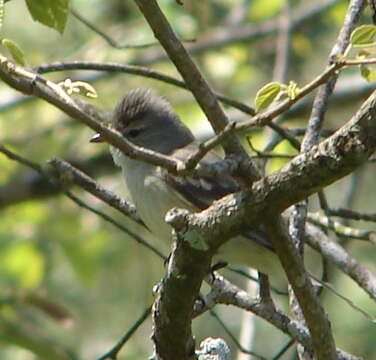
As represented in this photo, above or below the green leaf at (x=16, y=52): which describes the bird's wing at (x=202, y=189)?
above

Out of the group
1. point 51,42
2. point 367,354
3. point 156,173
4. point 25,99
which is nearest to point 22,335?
point 156,173

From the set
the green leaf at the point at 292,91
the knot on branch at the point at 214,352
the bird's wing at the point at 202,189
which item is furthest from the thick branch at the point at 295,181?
the bird's wing at the point at 202,189

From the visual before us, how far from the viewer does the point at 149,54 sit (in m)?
8.26

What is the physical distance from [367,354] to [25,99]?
3.30 metres

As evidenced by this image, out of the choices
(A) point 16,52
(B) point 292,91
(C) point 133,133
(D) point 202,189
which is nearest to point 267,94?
(B) point 292,91

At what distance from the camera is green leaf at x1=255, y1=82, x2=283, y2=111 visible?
8.77ft

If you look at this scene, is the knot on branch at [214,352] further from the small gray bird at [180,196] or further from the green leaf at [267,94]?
the green leaf at [267,94]

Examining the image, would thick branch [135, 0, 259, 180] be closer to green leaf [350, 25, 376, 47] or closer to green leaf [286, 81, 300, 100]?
green leaf [286, 81, 300, 100]

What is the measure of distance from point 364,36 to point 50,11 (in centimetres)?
101

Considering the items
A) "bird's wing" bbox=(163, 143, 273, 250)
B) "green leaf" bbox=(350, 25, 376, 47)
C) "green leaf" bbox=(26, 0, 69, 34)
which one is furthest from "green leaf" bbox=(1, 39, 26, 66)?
"bird's wing" bbox=(163, 143, 273, 250)

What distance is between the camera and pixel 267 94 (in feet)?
8.84

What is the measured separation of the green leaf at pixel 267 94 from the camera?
8.77ft

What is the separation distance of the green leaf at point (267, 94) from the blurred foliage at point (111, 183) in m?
4.13

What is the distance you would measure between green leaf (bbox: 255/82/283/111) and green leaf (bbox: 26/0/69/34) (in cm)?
78
